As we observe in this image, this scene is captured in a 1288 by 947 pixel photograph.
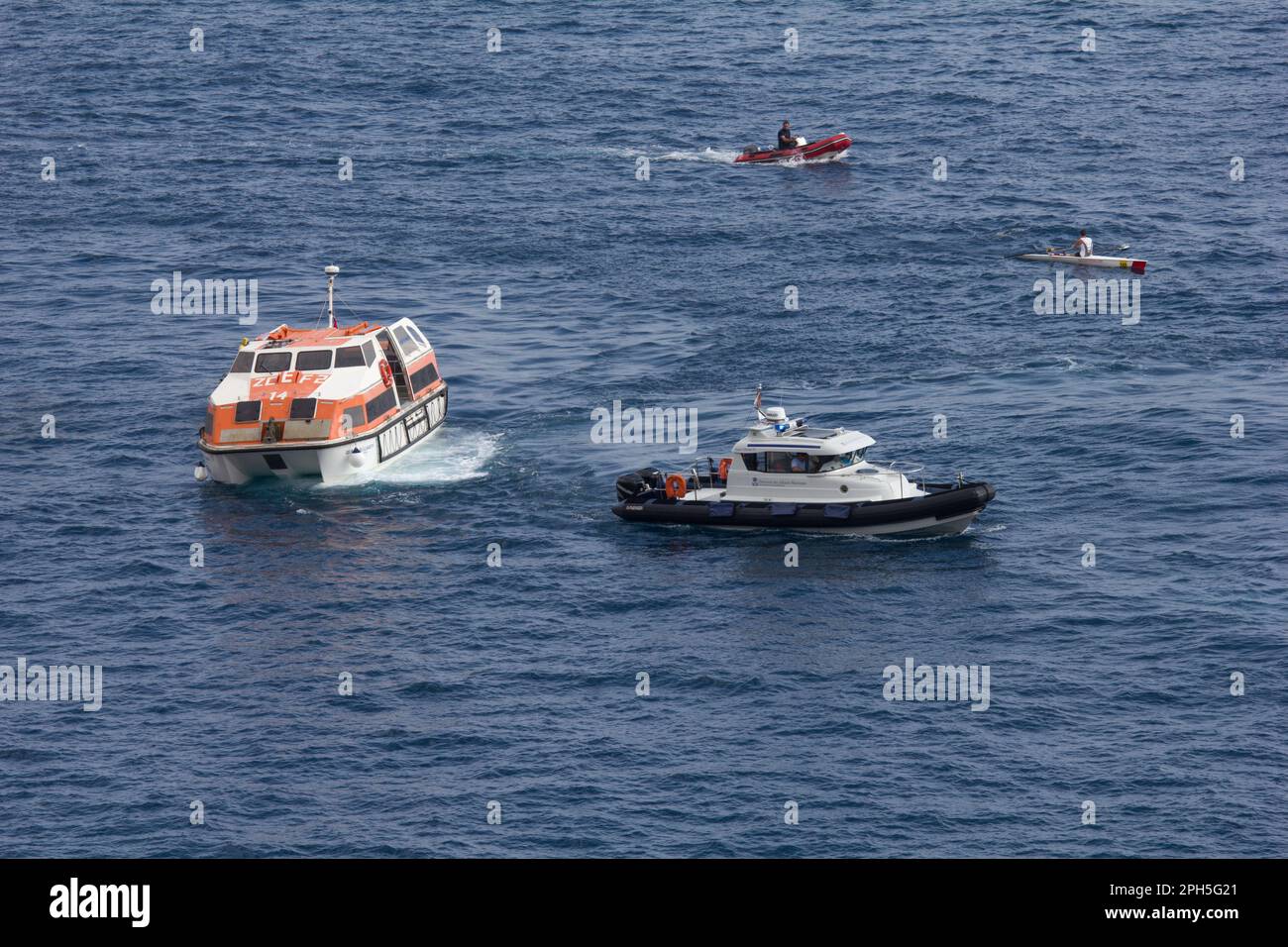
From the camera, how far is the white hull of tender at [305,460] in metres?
69.1

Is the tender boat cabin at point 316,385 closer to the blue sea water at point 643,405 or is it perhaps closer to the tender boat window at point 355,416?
the tender boat window at point 355,416

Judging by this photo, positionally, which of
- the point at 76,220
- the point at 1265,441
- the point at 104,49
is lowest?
the point at 1265,441

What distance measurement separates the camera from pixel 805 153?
365 feet

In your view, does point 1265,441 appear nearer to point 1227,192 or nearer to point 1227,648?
point 1227,648

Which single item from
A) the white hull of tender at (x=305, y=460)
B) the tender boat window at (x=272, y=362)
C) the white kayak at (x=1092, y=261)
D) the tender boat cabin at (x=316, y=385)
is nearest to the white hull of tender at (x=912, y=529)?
the white hull of tender at (x=305, y=460)

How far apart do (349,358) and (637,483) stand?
13916 millimetres

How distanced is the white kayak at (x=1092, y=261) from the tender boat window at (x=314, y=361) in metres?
38.3

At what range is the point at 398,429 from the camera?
7294 cm

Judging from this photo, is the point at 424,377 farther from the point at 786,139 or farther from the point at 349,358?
the point at 786,139

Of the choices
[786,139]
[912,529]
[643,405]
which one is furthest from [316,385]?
[786,139]

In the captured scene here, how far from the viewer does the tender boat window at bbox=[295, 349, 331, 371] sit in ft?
238

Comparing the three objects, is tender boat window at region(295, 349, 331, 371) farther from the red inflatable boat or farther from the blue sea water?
the red inflatable boat
